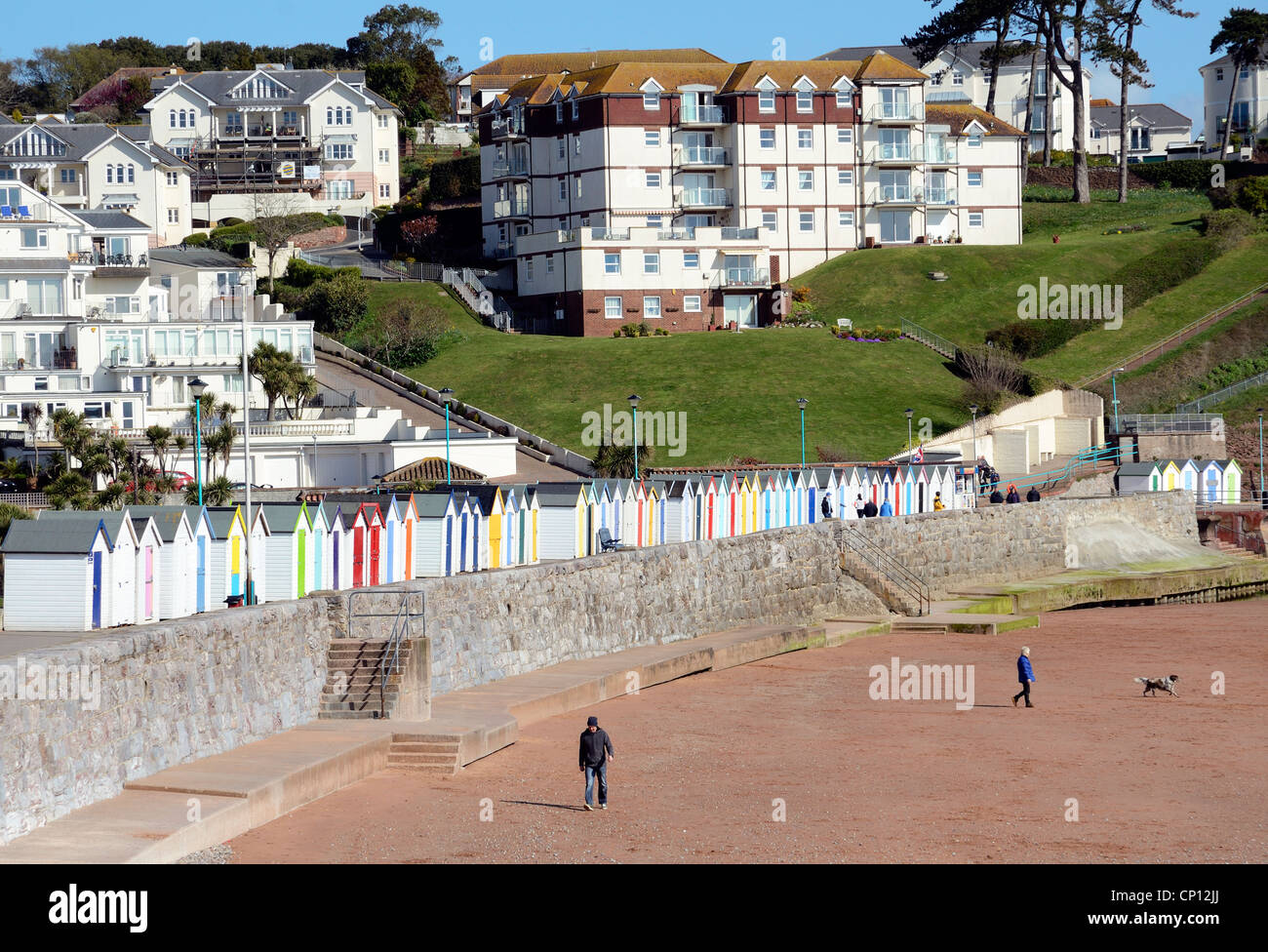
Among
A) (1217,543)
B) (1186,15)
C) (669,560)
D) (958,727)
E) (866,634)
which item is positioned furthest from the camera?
(1186,15)

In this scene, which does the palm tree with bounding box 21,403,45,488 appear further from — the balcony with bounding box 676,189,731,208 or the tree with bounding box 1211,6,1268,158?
the tree with bounding box 1211,6,1268,158

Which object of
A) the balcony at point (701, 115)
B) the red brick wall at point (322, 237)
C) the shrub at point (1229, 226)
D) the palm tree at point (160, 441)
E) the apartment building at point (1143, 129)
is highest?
the apartment building at point (1143, 129)

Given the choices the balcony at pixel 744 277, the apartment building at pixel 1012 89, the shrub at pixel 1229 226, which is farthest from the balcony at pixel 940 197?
the apartment building at pixel 1012 89

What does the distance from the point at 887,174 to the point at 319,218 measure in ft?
126

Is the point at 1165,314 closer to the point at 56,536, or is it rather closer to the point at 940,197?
the point at 940,197

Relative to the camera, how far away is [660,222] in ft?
333

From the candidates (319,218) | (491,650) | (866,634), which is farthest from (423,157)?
(491,650)

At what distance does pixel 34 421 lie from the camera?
239 feet

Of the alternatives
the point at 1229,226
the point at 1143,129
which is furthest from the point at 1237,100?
the point at 1229,226

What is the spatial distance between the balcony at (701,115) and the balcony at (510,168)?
10575 mm

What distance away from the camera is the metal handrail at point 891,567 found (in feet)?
161

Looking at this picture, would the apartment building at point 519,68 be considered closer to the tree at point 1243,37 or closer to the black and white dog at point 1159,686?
the tree at point 1243,37

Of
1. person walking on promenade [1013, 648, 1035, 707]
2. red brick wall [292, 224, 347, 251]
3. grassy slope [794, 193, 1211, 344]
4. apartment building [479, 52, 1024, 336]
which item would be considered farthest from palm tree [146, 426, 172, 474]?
red brick wall [292, 224, 347, 251]
